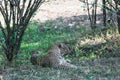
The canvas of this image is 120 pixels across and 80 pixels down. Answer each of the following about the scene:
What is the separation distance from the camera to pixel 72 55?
8898 millimetres

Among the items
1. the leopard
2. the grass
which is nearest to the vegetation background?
the grass

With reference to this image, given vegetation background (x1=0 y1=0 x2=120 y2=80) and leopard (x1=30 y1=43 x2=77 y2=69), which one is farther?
leopard (x1=30 y1=43 x2=77 y2=69)

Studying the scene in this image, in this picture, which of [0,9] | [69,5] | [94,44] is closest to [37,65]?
[0,9]

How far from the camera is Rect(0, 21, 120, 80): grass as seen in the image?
6254 mm

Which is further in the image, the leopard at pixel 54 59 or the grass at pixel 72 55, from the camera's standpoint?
the leopard at pixel 54 59

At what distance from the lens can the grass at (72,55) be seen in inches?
246

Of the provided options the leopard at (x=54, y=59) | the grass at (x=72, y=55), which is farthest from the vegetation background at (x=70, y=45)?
the leopard at (x=54, y=59)

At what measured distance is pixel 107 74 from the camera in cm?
632

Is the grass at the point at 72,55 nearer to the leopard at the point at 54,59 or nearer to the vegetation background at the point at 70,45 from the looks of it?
the vegetation background at the point at 70,45

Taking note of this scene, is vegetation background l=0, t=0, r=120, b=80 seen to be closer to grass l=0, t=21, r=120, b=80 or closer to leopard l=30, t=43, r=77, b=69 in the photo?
grass l=0, t=21, r=120, b=80

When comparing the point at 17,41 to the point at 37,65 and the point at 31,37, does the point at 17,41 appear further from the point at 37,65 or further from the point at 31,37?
the point at 31,37

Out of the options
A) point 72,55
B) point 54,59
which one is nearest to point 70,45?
point 72,55

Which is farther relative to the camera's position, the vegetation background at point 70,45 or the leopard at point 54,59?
the leopard at point 54,59

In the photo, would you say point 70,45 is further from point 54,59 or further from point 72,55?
point 54,59
